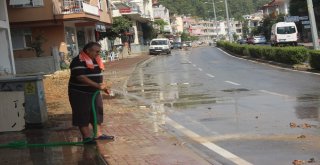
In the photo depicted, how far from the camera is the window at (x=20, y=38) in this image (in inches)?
1455

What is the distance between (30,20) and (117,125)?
2725 centimetres

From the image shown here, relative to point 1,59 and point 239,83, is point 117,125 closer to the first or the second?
point 239,83

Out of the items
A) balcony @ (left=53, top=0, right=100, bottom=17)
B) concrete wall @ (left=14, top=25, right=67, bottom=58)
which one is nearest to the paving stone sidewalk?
balcony @ (left=53, top=0, right=100, bottom=17)

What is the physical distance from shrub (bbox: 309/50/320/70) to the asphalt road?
147 inches

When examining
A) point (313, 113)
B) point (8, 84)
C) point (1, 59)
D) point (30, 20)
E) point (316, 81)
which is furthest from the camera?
point (30, 20)

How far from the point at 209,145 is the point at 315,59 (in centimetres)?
1581

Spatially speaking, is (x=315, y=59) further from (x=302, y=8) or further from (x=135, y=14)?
(x=135, y=14)

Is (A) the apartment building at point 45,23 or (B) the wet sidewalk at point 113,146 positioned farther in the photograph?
(A) the apartment building at point 45,23

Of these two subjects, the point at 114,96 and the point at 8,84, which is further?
the point at 114,96

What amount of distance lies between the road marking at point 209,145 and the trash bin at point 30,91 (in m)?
2.45

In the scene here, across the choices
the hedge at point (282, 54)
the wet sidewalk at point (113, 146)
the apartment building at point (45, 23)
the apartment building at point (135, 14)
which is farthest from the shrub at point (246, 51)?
the wet sidewalk at point (113, 146)

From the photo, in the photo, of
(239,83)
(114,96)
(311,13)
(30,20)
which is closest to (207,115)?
(114,96)

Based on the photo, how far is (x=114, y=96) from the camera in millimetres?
16594

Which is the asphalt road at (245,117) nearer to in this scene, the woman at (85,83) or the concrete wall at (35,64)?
the woman at (85,83)
